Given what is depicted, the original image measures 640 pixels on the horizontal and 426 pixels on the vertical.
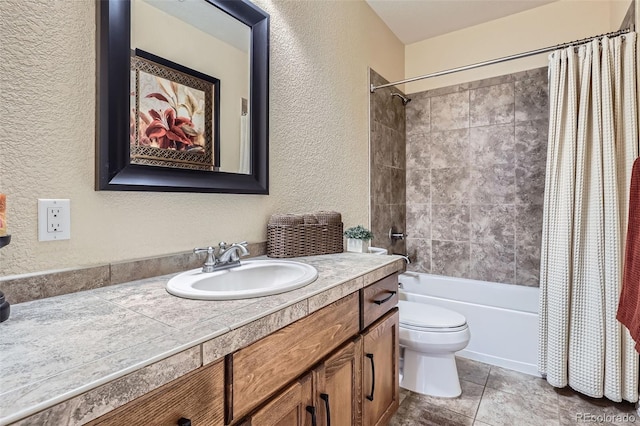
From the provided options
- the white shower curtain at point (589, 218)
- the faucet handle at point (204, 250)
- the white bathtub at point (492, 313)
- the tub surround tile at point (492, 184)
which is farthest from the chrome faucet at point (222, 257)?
the tub surround tile at point (492, 184)

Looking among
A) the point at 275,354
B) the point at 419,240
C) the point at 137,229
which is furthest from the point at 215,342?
the point at 419,240

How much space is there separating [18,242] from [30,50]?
511 millimetres

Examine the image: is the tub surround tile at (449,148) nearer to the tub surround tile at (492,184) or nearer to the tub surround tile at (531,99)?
the tub surround tile at (492,184)

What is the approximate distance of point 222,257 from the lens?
3.94ft

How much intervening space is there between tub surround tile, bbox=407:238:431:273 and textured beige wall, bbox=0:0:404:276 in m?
1.26

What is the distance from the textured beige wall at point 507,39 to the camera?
2301mm

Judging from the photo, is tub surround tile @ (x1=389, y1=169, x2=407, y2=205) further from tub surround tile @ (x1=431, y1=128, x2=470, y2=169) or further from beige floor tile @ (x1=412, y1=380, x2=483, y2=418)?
beige floor tile @ (x1=412, y1=380, x2=483, y2=418)

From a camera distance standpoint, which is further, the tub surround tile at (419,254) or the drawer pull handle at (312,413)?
the tub surround tile at (419,254)

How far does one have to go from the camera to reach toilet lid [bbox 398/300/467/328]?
6.02 feet

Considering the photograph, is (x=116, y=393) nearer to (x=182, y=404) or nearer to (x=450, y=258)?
(x=182, y=404)

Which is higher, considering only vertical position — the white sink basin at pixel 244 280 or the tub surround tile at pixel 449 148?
the tub surround tile at pixel 449 148

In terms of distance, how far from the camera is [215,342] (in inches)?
25.2

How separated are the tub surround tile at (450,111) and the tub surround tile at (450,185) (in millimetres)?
385

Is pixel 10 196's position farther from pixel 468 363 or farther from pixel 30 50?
pixel 468 363
